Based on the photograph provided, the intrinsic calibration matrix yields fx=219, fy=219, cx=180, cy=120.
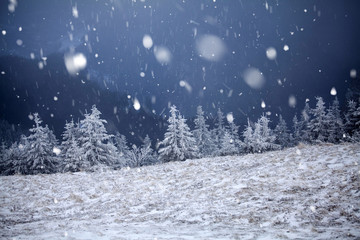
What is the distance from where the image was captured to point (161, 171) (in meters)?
12.2

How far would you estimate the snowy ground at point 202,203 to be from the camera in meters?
5.00

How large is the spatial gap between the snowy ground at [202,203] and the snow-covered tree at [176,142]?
50.4 feet

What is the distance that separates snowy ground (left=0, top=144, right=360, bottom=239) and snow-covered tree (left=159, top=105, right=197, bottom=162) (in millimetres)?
15348

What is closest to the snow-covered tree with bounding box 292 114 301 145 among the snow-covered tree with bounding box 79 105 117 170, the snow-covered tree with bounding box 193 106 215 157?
the snow-covered tree with bounding box 193 106 215 157

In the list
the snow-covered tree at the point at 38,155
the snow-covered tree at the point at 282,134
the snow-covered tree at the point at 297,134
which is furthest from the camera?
the snow-covered tree at the point at 282,134

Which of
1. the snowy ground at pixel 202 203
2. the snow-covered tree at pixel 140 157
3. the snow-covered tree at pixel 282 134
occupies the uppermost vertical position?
the snow-covered tree at pixel 282 134

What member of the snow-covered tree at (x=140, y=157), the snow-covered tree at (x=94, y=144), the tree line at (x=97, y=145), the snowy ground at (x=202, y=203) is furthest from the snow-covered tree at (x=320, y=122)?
the snow-covered tree at (x=94, y=144)

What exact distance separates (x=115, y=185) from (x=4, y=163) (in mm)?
29749

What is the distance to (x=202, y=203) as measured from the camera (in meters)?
7.17

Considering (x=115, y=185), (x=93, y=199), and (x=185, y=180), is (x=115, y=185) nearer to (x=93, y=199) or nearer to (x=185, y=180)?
(x=93, y=199)

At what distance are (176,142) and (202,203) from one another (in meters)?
20.5

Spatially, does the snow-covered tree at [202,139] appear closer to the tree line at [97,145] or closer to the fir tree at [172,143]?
the tree line at [97,145]

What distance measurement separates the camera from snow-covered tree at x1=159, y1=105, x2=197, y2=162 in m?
27.2

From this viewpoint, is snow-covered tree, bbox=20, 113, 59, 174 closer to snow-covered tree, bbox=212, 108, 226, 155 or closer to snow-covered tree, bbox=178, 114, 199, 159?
snow-covered tree, bbox=178, 114, 199, 159
